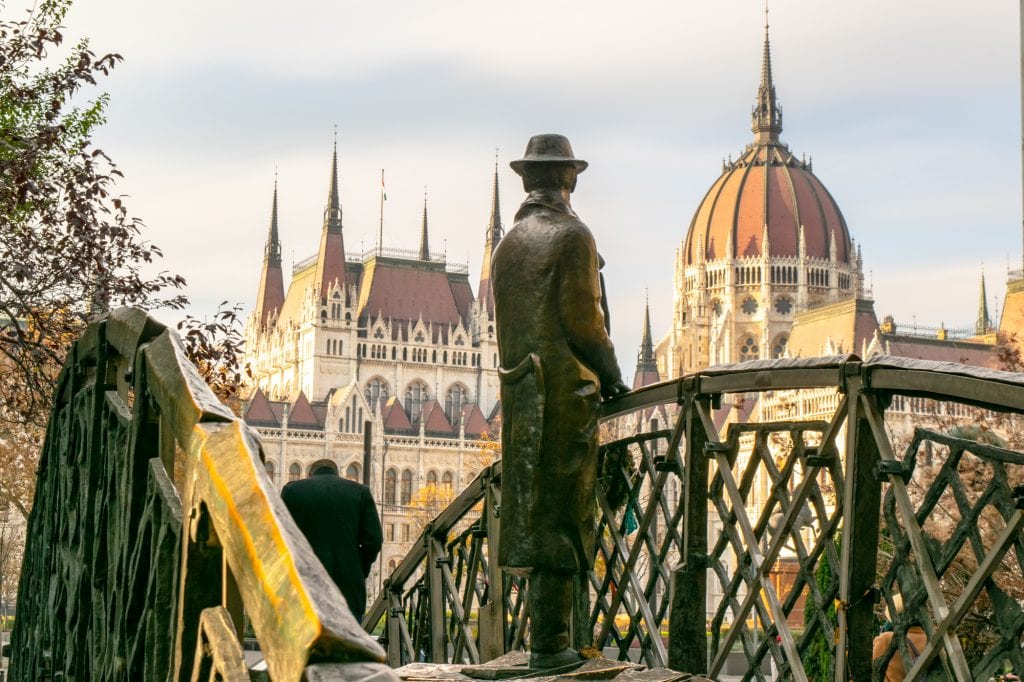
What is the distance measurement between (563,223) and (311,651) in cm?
394

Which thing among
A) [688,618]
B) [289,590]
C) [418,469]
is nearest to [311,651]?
[289,590]

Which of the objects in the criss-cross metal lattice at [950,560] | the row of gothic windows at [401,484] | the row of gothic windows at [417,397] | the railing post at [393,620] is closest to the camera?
the criss-cross metal lattice at [950,560]

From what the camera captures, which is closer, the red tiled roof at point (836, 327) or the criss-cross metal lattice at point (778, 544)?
the criss-cross metal lattice at point (778, 544)

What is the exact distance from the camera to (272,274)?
12788 cm

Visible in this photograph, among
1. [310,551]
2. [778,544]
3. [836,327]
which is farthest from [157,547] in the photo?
[836,327]

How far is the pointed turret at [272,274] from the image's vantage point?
4953 inches

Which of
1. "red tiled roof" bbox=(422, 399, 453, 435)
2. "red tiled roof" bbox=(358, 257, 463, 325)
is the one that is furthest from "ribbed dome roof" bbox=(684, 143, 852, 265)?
"red tiled roof" bbox=(422, 399, 453, 435)

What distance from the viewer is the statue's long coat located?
513cm

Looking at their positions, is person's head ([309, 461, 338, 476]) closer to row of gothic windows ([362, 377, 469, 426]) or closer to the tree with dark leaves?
the tree with dark leaves

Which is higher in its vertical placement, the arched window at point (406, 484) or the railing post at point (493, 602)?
the arched window at point (406, 484)

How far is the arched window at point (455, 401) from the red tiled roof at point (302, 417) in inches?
484

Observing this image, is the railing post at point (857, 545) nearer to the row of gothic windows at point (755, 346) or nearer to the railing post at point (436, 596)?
the railing post at point (436, 596)

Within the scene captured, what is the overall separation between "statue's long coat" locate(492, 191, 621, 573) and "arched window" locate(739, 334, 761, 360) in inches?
4358

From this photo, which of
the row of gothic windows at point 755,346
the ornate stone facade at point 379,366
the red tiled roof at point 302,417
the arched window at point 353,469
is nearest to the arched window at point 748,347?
the row of gothic windows at point 755,346
